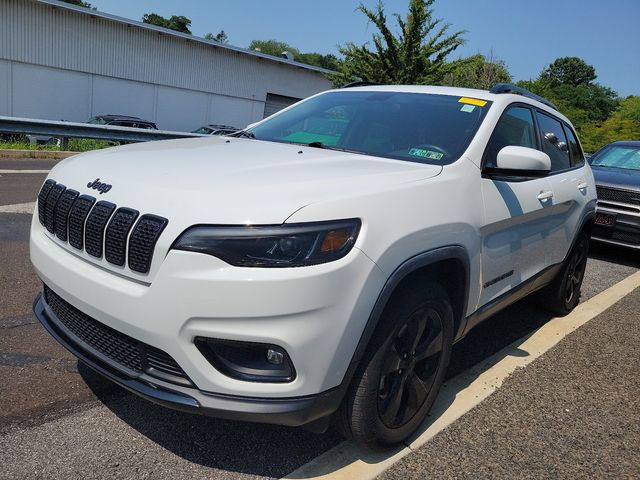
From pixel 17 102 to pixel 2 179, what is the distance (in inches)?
711

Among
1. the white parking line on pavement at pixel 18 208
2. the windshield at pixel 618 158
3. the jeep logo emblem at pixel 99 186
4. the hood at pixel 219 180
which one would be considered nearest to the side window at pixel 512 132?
the hood at pixel 219 180

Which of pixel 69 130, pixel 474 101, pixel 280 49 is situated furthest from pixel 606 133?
pixel 280 49

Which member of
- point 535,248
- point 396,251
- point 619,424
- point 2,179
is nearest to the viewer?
point 396,251

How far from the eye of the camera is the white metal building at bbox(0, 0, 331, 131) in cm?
2425

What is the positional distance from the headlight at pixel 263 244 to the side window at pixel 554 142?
2.70 m

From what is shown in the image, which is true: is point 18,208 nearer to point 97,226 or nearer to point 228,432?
point 97,226

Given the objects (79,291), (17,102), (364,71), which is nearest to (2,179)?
(79,291)

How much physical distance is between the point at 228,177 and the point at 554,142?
3065 mm

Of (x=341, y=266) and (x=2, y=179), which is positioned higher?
(x=341, y=266)

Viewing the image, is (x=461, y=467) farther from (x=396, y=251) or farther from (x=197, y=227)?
(x=197, y=227)

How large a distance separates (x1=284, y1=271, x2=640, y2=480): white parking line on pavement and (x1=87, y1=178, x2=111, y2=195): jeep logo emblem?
4.68ft

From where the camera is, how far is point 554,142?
4.38 m

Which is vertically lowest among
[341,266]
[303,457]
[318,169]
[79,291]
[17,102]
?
[17,102]

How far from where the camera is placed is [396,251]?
88.5 inches
